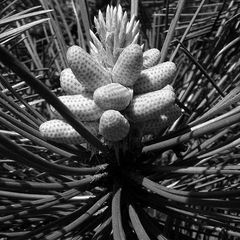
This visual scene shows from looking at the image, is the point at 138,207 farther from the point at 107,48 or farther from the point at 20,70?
the point at 20,70

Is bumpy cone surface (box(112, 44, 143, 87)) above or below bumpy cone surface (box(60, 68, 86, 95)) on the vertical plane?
below

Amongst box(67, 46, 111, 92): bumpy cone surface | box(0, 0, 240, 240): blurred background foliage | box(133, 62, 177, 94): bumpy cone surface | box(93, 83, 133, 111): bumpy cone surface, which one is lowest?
box(0, 0, 240, 240): blurred background foliage

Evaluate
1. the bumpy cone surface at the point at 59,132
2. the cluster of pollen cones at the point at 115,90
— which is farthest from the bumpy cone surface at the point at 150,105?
the bumpy cone surface at the point at 59,132

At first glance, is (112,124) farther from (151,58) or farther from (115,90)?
(151,58)

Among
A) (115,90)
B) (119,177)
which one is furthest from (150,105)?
(119,177)

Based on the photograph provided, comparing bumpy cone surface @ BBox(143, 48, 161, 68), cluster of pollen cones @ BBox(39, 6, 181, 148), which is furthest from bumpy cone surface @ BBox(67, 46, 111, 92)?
bumpy cone surface @ BBox(143, 48, 161, 68)

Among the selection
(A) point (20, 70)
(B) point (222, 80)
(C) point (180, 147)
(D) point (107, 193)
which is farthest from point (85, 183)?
(B) point (222, 80)

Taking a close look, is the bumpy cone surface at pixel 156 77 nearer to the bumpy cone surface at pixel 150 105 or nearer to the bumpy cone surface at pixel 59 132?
the bumpy cone surface at pixel 150 105

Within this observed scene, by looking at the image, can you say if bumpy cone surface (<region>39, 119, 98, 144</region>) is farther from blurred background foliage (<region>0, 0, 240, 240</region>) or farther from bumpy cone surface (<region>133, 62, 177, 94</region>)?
bumpy cone surface (<region>133, 62, 177, 94</region>)
